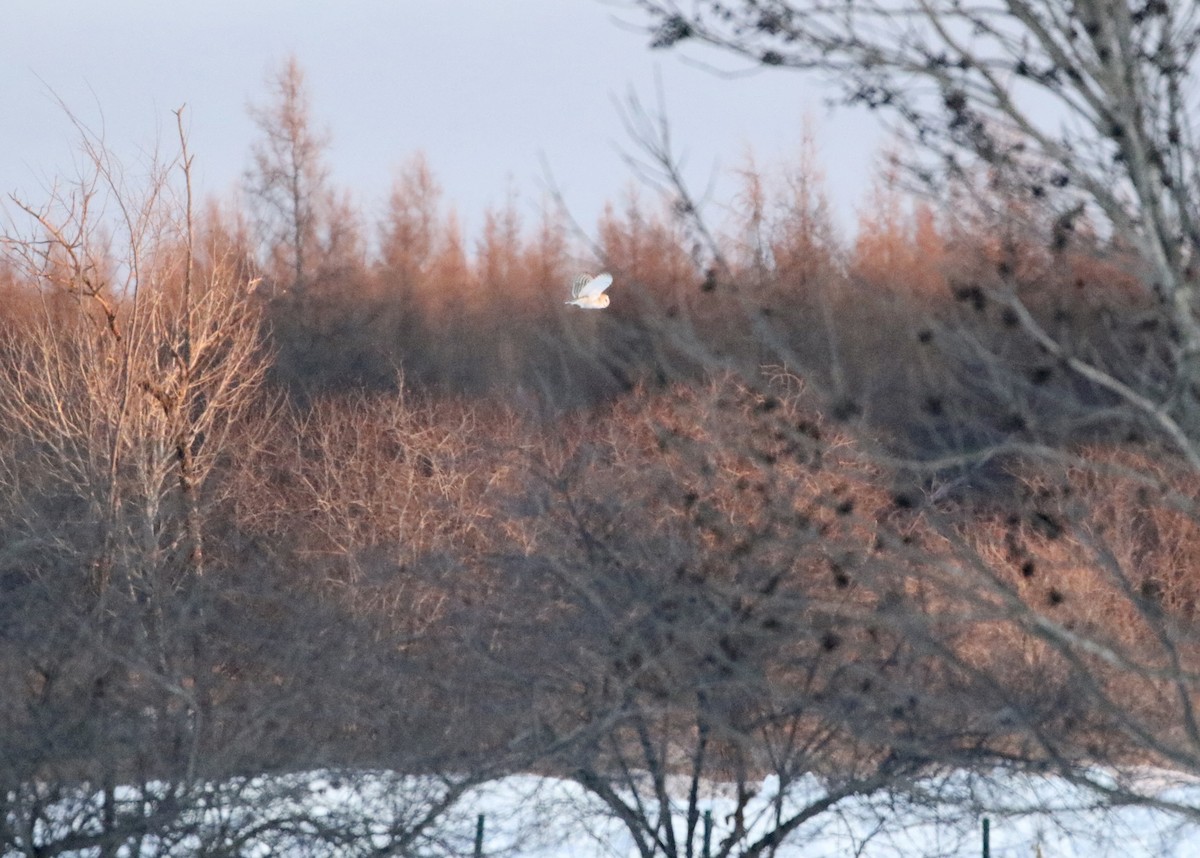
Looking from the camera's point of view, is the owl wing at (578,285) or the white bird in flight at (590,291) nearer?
the white bird in flight at (590,291)

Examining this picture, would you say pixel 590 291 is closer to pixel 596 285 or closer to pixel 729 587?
pixel 596 285

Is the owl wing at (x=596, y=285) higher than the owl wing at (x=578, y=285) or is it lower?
lower

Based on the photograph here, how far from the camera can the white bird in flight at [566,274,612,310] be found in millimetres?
4996

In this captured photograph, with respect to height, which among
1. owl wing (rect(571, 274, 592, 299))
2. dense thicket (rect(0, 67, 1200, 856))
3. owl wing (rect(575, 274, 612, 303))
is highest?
owl wing (rect(571, 274, 592, 299))

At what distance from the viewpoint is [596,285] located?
5277mm

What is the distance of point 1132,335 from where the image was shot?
14.6ft

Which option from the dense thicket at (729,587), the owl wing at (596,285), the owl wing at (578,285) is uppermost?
the owl wing at (578,285)

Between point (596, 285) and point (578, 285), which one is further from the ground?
point (578, 285)

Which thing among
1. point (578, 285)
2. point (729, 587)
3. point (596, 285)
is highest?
point (578, 285)

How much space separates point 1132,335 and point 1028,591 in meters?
3.50

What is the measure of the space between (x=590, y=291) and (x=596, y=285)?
204 millimetres

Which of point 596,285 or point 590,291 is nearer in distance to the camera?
point 596,285

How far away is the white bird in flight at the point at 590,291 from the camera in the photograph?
4996 millimetres

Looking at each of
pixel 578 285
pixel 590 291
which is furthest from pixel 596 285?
pixel 578 285
